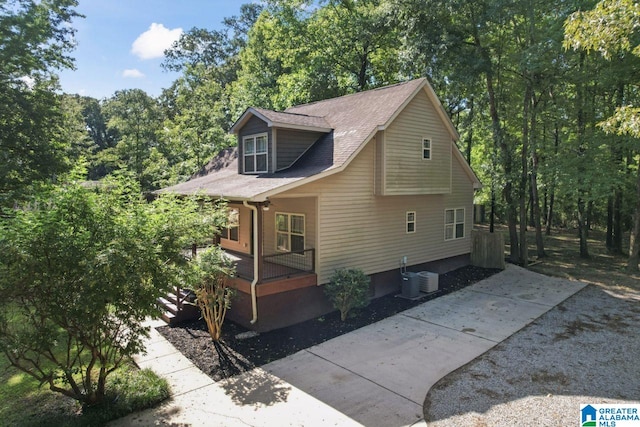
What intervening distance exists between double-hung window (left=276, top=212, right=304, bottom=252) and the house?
34 mm

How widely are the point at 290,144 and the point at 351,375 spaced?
7923 mm

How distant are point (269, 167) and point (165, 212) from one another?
19.9ft

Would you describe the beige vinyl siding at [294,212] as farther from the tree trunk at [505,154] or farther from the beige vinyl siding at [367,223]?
A: the tree trunk at [505,154]

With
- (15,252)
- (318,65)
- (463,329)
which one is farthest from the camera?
(318,65)

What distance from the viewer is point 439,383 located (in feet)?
22.1

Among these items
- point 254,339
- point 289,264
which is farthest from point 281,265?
point 254,339

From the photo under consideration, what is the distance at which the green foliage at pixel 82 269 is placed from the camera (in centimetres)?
504

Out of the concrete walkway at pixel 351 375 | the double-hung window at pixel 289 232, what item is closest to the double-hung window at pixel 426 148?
the double-hung window at pixel 289 232

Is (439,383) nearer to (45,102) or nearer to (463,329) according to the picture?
(463,329)

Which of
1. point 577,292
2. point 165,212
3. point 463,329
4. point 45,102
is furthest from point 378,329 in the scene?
point 45,102

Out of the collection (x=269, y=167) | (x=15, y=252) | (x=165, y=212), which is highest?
(x=269, y=167)

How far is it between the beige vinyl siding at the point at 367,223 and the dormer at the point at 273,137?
2304 millimetres

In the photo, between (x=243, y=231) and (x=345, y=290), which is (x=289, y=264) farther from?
(x=243, y=231)

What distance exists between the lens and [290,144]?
1255 cm
